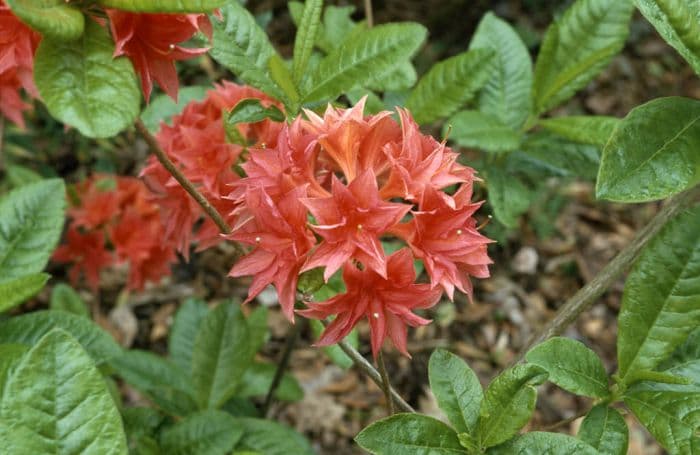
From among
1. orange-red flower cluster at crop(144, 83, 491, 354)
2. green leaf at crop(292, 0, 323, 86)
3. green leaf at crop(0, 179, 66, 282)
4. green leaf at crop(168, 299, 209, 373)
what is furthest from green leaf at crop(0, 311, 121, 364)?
green leaf at crop(292, 0, 323, 86)

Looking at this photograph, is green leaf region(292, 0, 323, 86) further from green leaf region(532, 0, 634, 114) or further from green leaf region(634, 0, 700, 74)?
green leaf region(532, 0, 634, 114)

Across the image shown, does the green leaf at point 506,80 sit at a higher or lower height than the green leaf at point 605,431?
higher

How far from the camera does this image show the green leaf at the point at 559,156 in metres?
2.02

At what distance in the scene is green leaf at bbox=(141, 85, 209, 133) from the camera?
2.04 meters

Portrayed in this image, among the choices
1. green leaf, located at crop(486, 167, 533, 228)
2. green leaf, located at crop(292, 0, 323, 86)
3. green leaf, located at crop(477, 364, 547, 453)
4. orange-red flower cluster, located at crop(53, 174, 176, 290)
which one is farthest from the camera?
orange-red flower cluster, located at crop(53, 174, 176, 290)

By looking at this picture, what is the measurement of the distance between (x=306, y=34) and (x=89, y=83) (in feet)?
1.64

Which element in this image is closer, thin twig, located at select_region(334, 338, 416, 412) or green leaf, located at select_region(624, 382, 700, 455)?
green leaf, located at select_region(624, 382, 700, 455)

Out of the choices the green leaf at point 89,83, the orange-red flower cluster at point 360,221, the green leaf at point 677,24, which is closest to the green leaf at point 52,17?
the green leaf at point 89,83

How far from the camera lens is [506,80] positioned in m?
2.15

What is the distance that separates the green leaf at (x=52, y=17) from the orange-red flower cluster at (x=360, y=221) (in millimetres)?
333

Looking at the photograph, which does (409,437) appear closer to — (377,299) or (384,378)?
(384,378)

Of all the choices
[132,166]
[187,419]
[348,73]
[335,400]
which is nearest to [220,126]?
[348,73]

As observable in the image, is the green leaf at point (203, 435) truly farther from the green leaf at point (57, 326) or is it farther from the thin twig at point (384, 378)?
the thin twig at point (384, 378)

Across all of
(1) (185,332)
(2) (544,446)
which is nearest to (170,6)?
(2) (544,446)
